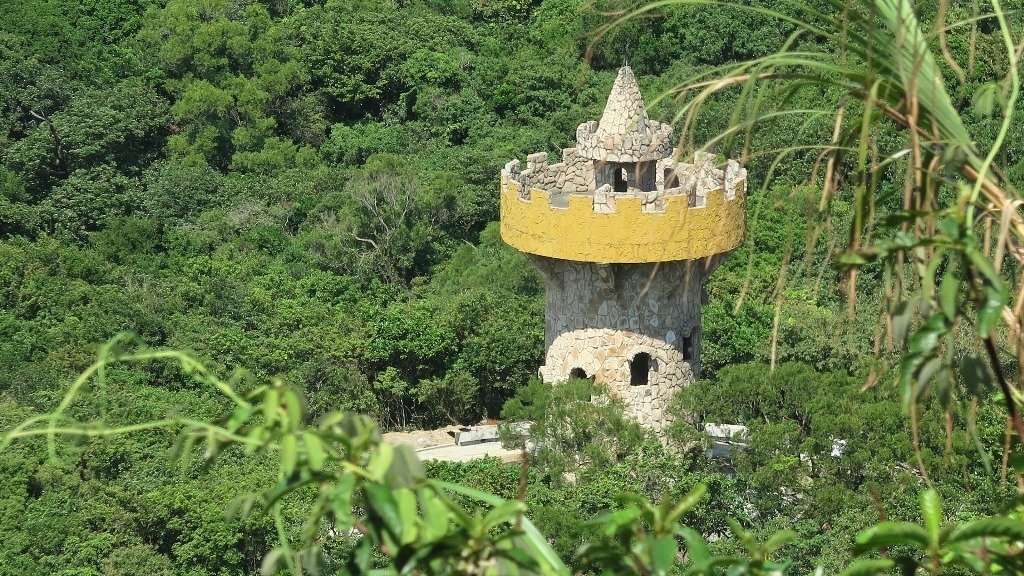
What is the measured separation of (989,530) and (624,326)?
18.0 metres

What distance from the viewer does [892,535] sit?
4.28 m

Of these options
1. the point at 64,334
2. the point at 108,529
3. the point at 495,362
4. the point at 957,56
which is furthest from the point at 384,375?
the point at 957,56

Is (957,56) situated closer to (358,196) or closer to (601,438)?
(358,196)

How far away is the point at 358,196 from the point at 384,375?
7341mm

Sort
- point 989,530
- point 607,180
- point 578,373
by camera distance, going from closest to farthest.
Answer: point 989,530, point 607,180, point 578,373

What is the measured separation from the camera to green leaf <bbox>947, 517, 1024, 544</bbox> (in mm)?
4289

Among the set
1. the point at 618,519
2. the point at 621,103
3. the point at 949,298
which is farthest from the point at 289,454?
the point at 621,103

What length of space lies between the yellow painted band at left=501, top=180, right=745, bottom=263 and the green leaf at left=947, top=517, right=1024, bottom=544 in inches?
636

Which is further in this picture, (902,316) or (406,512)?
(902,316)

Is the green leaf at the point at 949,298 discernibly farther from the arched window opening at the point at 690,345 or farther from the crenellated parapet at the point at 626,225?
the arched window opening at the point at 690,345

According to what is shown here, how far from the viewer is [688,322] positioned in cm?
2269

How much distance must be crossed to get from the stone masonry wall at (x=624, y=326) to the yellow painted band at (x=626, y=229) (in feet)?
2.13

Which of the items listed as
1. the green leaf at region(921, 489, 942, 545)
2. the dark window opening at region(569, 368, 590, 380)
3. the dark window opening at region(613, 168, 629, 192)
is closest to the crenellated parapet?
the dark window opening at region(613, 168, 629, 192)

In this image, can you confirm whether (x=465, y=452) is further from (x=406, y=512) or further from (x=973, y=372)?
(x=406, y=512)
